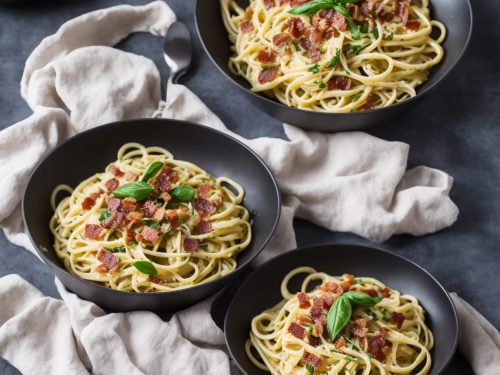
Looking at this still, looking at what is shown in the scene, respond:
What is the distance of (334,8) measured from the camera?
211 inches

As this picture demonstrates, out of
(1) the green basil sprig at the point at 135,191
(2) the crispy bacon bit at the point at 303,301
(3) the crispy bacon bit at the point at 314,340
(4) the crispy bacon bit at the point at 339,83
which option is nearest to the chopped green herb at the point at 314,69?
(4) the crispy bacon bit at the point at 339,83

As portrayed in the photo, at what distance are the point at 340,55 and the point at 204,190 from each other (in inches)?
47.4

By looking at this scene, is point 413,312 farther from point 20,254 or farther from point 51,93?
point 51,93

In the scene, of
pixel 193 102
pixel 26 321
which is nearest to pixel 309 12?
pixel 193 102

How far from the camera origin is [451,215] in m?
5.07

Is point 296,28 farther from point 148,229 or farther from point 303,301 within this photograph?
point 303,301

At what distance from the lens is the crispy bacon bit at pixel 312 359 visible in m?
4.22

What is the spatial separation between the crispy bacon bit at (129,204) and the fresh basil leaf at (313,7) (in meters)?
1.62

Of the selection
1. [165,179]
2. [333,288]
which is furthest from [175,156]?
[333,288]

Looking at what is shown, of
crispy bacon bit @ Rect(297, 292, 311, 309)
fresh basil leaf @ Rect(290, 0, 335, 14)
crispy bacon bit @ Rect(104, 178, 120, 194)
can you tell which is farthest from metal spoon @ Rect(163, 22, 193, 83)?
crispy bacon bit @ Rect(297, 292, 311, 309)

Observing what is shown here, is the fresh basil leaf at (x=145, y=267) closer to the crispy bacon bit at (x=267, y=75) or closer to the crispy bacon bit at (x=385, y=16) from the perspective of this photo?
the crispy bacon bit at (x=267, y=75)

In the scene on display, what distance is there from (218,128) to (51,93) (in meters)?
1.06

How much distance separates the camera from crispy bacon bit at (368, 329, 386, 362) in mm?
4289

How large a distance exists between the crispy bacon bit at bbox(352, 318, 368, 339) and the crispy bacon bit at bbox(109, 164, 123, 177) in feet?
5.06
